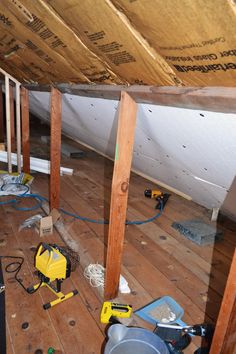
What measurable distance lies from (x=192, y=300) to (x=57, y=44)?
1783 millimetres

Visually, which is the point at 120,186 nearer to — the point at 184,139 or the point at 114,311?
the point at 184,139

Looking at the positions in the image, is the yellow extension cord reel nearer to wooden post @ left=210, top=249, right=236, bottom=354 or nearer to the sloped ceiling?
wooden post @ left=210, top=249, right=236, bottom=354

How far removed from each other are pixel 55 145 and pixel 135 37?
67.7 inches

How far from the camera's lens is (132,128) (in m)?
1.44

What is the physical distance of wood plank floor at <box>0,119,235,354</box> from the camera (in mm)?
1505

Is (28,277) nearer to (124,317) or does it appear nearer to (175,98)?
(124,317)

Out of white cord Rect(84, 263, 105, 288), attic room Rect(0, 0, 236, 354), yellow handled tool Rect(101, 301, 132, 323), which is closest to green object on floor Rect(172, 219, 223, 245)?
attic room Rect(0, 0, 236, 354)

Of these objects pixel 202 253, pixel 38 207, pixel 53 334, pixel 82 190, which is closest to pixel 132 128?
pixel 53 334

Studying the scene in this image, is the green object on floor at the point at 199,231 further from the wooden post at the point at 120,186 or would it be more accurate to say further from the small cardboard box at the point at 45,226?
the small cardboard box at the point at 45,226

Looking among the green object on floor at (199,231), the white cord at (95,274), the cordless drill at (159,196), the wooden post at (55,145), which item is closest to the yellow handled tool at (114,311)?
the white cord at (95,274)

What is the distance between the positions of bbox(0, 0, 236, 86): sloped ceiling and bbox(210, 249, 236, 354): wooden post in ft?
2.27

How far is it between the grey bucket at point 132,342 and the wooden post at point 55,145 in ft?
5.47

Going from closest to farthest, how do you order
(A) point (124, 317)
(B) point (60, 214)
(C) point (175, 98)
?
(C) point (175, 98)
(A) point (124, 317)
(B) point (60, 214)

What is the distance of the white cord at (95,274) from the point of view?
6.16 ft
